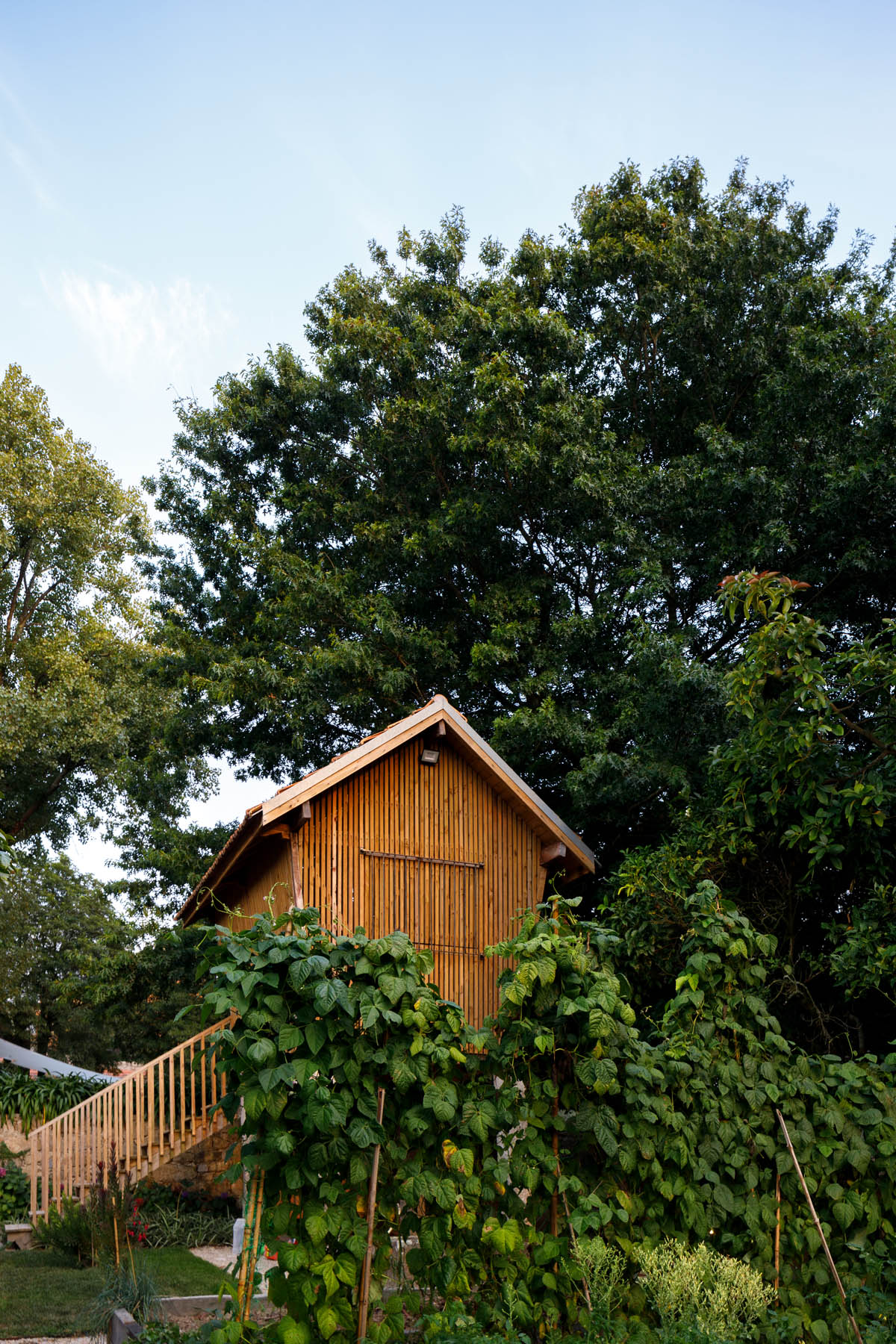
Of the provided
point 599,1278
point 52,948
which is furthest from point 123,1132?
point 52,948

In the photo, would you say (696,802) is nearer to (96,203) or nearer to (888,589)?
(888,589)

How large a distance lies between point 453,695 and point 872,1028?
26.4 feet

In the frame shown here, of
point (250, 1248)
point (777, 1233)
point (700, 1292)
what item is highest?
point (250, 1248)

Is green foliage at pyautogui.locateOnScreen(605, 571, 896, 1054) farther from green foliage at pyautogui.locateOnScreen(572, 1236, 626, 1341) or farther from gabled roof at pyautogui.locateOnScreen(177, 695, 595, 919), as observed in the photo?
green foliage at pyautogui.locateOnScreen(572, 1236, 626, 1341)

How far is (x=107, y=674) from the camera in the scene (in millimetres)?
24688

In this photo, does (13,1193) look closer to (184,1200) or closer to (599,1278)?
(184,1200)

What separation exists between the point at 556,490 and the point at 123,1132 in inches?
389

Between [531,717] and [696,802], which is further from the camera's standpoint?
[531,717]

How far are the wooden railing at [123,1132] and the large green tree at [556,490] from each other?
18.5ft

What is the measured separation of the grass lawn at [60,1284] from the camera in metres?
7.57

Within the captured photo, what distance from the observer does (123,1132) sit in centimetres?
1085

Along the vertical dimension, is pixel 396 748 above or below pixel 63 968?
above

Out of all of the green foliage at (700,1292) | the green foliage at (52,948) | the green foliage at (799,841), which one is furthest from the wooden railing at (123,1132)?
the green foliage at (52,948)

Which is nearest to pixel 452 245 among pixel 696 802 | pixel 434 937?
pixel 696 802
